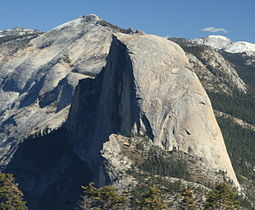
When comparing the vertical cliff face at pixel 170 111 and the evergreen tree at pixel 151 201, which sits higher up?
the vertical cliff face at pixel 170 111

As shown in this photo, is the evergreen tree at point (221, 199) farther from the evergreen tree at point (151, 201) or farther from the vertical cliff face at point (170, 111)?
the vertical cliff face at point (170, 111)

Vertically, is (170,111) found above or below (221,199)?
above

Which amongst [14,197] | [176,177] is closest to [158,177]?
[176,177]

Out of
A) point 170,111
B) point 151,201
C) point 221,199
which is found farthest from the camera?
point 170,111

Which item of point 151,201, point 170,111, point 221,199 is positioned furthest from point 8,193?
point 170,111

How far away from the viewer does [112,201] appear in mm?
115250

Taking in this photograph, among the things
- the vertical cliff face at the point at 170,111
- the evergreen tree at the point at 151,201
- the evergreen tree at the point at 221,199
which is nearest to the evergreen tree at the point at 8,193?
the evergreen tree at the point at 151,201

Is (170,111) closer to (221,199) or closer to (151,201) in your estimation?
(221,199)

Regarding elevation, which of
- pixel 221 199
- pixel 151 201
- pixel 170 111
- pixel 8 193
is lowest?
pixel 8 193

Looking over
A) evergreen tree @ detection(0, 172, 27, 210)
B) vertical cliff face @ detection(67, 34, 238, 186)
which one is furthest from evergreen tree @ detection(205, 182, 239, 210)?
vertical cliff face @ detection(67, 34, 238, 186)

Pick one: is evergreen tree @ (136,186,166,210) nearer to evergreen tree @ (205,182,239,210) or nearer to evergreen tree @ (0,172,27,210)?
evergreen tree @ (205,182,239,210)

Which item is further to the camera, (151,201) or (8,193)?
(8,193)

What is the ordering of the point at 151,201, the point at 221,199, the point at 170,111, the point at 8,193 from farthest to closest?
the point at 170,111
the point at 8,193
the point at 221,199
the point at 151,201

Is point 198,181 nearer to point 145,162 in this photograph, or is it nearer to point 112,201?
point 145,162
